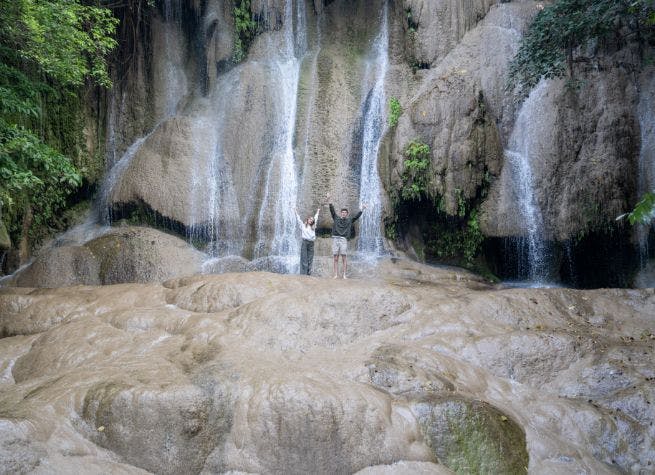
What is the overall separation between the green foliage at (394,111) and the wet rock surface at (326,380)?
7.48 metres

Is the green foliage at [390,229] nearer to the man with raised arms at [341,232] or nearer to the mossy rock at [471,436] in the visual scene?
the man with raised arms at [341,232]

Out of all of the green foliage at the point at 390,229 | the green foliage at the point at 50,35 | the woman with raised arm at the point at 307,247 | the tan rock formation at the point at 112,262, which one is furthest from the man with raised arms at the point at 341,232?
the green foliage at the point at 50,35

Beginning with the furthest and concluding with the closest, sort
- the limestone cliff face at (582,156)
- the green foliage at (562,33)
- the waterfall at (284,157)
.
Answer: the waterfall at (284,157), the limestone cliff face at (582,156), the green foliage at (562,33)

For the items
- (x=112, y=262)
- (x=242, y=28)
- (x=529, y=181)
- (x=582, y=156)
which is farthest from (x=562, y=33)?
(x=112, y=262)

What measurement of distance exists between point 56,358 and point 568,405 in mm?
7118

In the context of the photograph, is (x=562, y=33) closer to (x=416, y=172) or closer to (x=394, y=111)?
(x=394, y=111)

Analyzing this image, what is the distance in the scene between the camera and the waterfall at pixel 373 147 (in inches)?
571

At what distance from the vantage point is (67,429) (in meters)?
5.15

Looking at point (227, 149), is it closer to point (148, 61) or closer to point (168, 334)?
point (148, 61)

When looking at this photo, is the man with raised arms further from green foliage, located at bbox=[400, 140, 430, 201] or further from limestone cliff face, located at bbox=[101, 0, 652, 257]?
limestone cliff face, located at bbox=[101, 0, 652, 257]

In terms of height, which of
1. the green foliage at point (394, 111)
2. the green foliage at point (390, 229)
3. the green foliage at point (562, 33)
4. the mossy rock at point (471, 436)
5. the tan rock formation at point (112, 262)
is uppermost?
the green foliage at point (562, 33)

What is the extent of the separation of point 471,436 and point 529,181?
951cm

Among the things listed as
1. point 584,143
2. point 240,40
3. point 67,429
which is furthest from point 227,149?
point 67,429

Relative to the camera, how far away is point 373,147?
1542 centimetres
